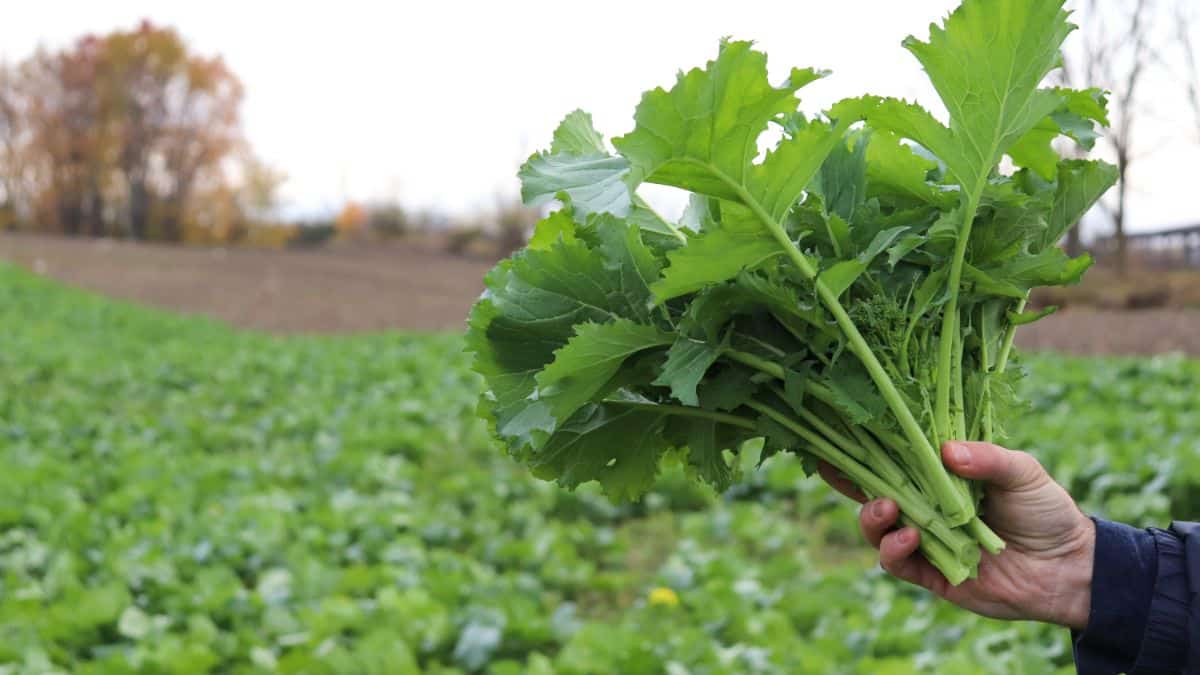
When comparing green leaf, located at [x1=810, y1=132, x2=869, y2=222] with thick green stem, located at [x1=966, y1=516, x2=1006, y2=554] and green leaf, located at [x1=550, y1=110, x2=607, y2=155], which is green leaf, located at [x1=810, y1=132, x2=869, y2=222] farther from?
thick green stem, located at [x1=966, y1=516, x2=1006, y2=554]

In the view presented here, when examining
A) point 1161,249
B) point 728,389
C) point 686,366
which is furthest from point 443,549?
point 1161,249

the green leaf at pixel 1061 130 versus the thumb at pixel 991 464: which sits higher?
the green leaf at pixel 1061 130

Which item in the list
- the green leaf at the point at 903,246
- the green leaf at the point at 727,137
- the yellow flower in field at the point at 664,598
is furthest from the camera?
the yellow flower in field at the point at 664,598

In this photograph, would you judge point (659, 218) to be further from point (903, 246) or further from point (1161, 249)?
point (1161, 249)

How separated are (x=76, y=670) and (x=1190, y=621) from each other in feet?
11.3

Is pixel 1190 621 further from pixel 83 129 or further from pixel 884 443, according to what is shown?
pixel 83 129

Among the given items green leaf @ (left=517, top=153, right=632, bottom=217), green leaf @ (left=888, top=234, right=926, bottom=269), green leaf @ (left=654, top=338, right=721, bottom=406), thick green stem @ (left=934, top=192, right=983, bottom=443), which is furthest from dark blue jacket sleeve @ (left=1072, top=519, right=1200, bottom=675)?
green leaf @ (left=517, top=153, right=632, bottom=217)

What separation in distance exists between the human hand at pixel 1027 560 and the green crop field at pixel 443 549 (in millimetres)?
267

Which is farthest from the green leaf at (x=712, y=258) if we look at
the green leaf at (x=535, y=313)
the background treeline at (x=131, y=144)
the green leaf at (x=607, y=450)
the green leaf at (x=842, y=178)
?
the background treeline at (x=131, y=144)

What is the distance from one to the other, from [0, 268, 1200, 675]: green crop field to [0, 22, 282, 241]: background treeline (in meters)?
38.7

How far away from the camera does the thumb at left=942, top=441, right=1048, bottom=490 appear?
1617mm

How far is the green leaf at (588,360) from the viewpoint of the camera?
4.90 ft

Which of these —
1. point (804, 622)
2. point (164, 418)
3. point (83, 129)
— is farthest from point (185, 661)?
point (83, 129)

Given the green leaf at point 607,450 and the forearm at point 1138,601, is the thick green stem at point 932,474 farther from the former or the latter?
the forearm at point 1138,601
